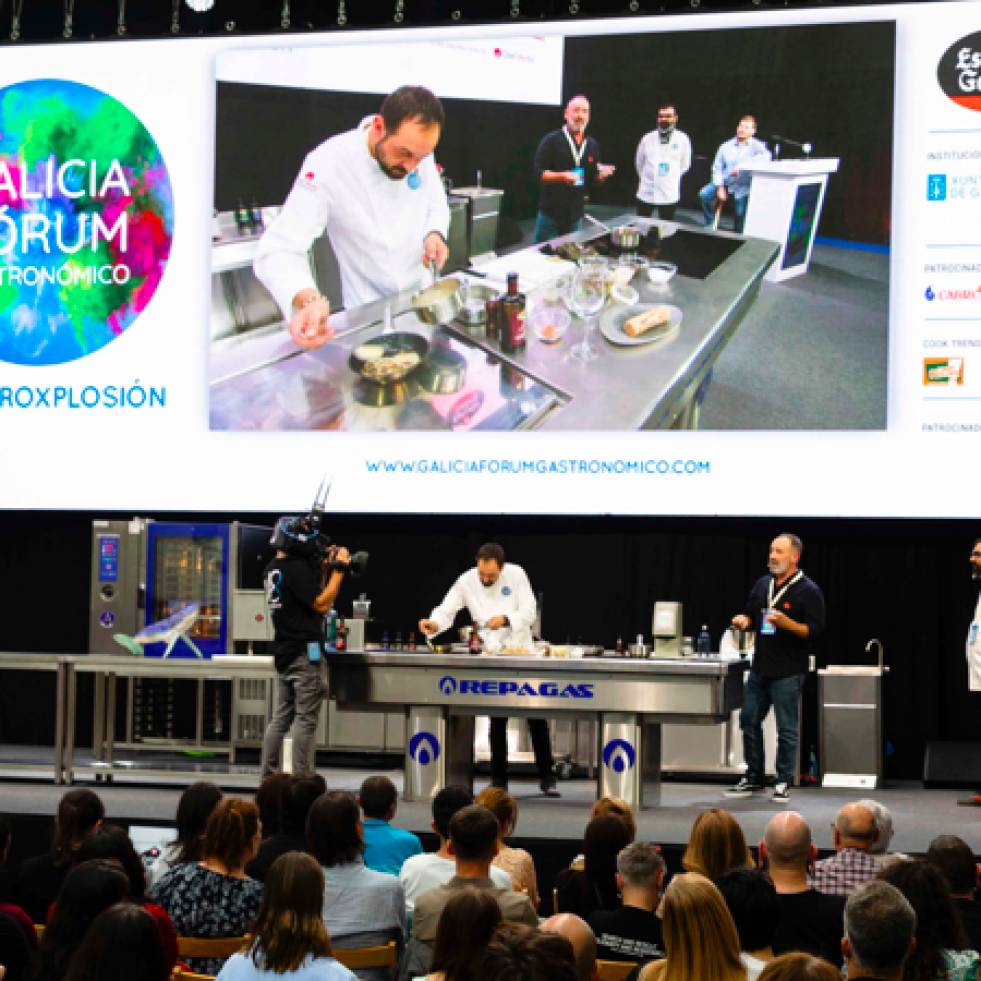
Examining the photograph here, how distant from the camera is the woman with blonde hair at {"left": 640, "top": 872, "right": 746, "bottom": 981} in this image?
2490mm

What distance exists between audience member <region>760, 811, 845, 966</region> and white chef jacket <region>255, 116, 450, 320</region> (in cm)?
592

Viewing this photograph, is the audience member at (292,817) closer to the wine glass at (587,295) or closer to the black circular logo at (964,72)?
the wine glass at (587,295)

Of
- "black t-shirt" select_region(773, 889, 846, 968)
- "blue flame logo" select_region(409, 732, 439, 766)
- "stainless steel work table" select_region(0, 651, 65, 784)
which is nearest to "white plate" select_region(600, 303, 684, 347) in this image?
"blue flame logo" select_region(409, 732, 439, 766)

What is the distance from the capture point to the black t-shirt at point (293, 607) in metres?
7.18

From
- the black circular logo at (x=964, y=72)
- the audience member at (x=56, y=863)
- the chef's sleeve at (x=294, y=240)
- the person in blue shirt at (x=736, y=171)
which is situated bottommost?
the audience member at (x=56, y=863)

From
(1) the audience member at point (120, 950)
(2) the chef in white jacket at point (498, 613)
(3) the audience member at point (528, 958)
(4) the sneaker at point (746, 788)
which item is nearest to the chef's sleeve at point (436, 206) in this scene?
(2) the chef in white jacket at point (498, 613)

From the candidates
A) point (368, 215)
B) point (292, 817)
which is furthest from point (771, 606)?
point (292, 817)

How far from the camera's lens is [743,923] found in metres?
2.92

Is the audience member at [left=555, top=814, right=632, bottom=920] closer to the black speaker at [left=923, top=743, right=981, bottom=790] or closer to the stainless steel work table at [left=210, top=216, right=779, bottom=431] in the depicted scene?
the stainless steel work table at [left=210, top=216, right=779, bottom=431]

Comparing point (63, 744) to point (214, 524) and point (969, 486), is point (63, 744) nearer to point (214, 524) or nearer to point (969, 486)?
point (214, 524)

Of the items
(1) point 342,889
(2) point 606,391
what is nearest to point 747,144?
(2) point 606,391

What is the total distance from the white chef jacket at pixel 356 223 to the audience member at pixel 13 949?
626cm

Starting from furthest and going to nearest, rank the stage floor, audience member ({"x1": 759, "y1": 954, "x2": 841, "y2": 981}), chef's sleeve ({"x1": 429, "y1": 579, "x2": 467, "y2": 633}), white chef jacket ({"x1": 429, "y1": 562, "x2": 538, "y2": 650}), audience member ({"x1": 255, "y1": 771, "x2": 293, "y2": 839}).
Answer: white chef jacket ({"x1": 429, "y1": 562, "x2": 538, "y2": 650}) < chef's sleeve ({"x1": 429, "y1": 579, "x2": 467, "y2": 633}) < the stage floor < audience member ({"x1": 255, "y1": 771, "x2": 293, "y2": 839}) < audience member ({"x1": 759, "y1": 954, "x2": 841, "y2": 981})

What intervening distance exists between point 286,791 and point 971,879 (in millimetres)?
1920
